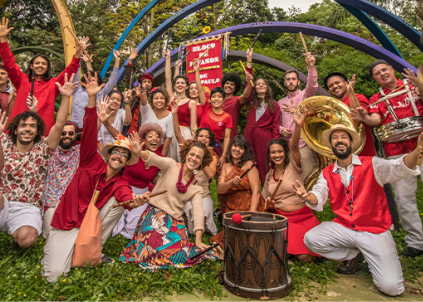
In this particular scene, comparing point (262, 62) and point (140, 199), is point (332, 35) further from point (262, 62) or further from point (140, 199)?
point (140, 199)

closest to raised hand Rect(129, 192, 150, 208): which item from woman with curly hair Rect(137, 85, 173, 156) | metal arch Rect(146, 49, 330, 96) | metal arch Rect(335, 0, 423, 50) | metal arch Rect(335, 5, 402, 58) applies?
woman with curly hair Rect(137, 85, 173, 156)

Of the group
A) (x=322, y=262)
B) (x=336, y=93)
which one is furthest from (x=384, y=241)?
(x=336, y=93)

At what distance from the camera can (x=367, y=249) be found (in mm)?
3057

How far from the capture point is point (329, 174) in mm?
3363

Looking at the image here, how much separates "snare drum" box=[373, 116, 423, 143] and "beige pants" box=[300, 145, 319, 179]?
104 centimetres

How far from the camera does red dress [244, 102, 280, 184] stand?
480 cm

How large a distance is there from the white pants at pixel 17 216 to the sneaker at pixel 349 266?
11.0 ft

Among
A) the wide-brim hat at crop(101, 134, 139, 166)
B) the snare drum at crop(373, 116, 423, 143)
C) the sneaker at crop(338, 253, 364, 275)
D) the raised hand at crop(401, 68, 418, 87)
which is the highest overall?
the raised hand at crop(401, 68, 418, 87)

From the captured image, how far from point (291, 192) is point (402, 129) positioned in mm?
1427

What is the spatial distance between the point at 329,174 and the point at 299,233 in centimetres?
80

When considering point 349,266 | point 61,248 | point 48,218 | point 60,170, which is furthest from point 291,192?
point 48,218

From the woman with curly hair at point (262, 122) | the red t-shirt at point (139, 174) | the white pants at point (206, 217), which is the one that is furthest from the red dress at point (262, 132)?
the red t-shirt at point (139, 174)

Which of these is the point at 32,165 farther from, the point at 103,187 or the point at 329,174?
the point at 329,174

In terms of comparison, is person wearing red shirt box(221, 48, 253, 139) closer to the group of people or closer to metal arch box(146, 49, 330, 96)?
the group of people
